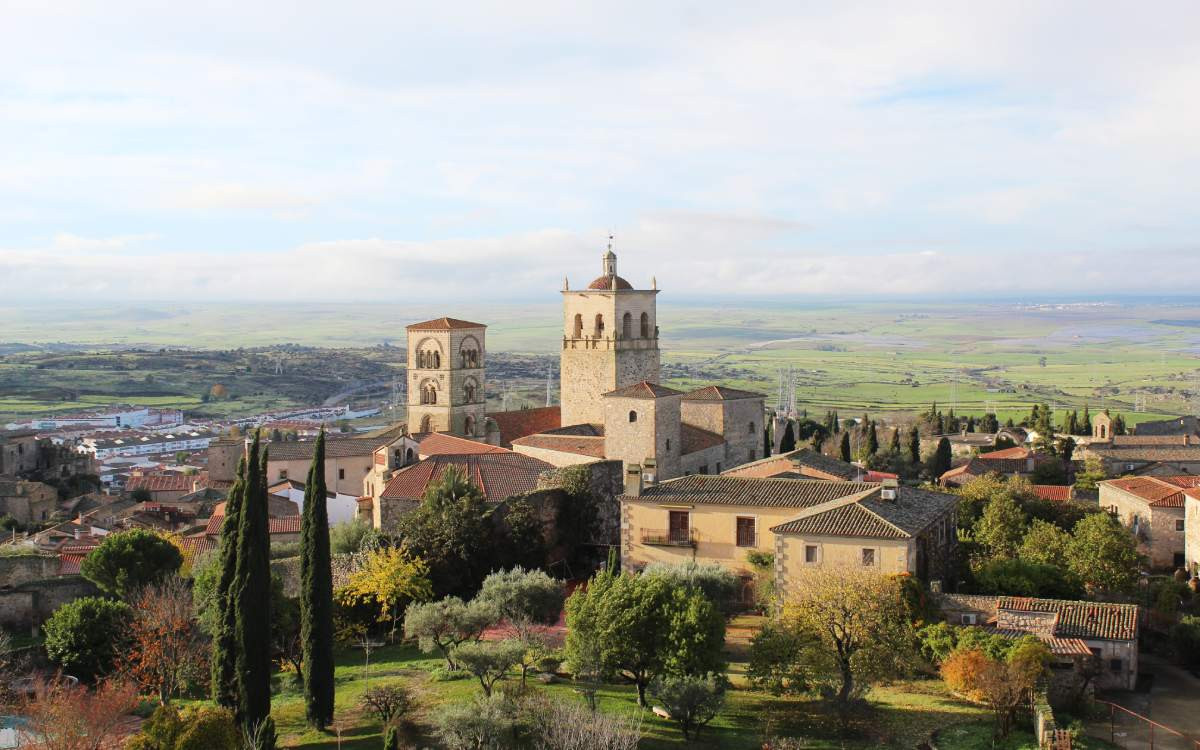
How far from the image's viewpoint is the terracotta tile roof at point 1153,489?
106ft

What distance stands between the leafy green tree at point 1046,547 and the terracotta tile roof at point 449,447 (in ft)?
54.6

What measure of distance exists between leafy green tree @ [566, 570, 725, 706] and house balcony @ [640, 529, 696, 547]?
5685mm

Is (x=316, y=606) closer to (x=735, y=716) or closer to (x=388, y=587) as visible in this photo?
(x=388, y=587)

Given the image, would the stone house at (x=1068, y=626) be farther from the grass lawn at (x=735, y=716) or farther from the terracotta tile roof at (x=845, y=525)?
the grass lawn at (x=735, y=716)

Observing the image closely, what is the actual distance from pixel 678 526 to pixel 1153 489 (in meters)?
15.4

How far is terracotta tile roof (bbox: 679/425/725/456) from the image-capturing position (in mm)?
35781

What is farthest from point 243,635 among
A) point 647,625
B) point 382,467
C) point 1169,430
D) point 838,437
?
point 1169,430

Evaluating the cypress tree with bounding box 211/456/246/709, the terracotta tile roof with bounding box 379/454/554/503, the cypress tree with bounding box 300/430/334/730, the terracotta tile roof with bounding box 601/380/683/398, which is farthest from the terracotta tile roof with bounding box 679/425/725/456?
the cypress tree with bounding box 211/456/246/709

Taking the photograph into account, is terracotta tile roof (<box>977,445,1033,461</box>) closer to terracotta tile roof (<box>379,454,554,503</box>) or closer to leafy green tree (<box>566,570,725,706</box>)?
terracotta tile roof (<box>379,454,554,503</box>)

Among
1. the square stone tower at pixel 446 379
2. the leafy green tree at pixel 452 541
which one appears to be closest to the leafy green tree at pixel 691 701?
the leafy green tree at pixel 452 541

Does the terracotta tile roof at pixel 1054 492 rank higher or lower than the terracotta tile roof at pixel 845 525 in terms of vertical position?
lower

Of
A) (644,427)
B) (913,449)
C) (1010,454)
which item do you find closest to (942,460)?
(1010,454)

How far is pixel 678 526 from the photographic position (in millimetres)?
27531

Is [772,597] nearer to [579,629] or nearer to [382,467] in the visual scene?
[579,629]
